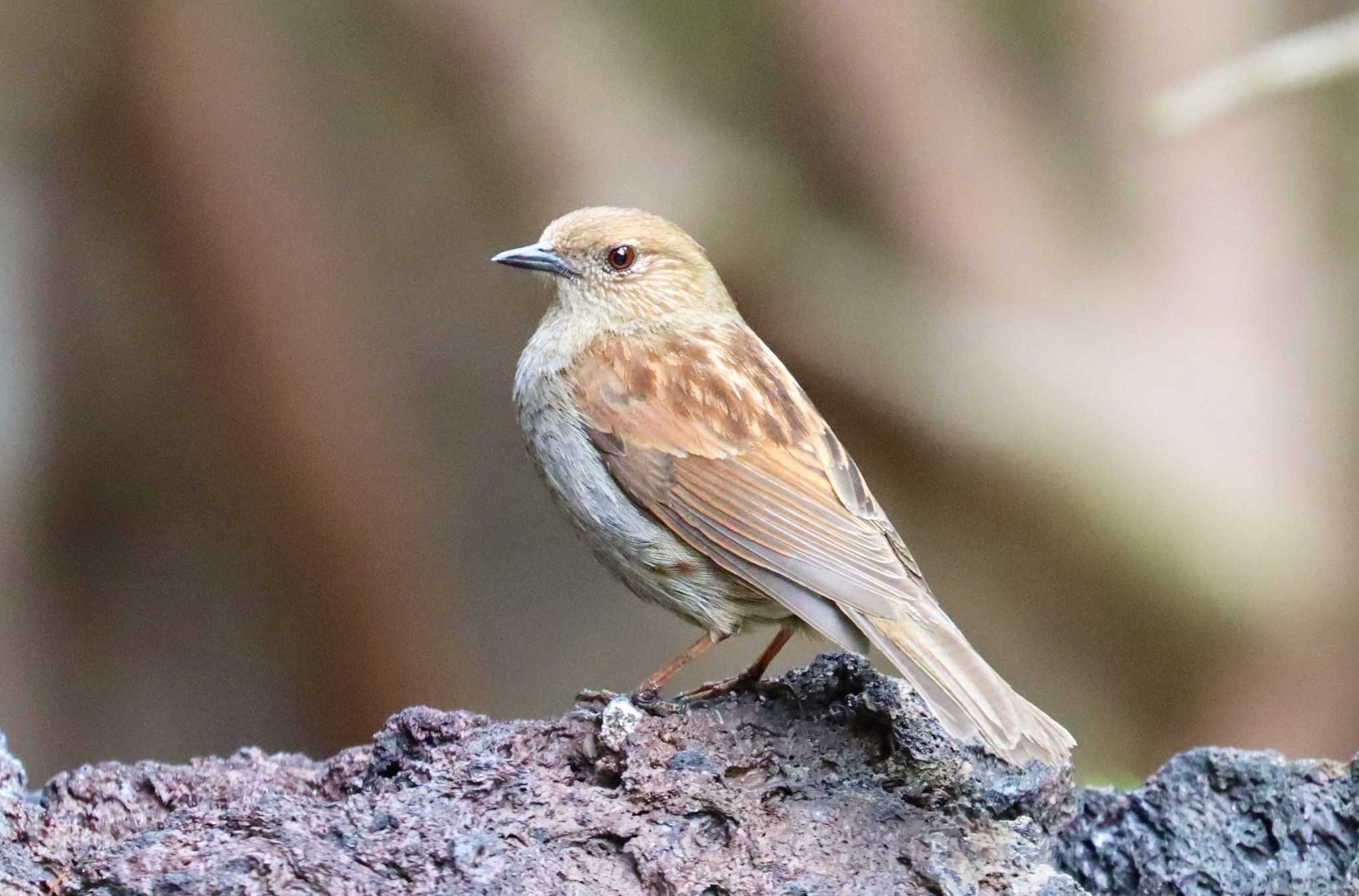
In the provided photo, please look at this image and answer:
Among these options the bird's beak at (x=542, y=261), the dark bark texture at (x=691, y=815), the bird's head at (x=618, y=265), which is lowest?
the dark bark texture at (x=691, y=815)

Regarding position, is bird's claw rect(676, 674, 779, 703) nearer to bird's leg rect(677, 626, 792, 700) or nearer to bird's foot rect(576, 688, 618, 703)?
bird's leg rect(677, 626, 792, 700)

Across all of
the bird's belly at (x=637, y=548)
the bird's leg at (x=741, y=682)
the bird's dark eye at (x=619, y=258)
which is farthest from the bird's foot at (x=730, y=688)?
the bird's dark eye at (x=619, y=258)

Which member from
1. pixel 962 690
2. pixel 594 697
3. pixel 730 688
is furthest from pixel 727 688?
pixel 962 690

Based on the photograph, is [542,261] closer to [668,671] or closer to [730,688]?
[668,671]

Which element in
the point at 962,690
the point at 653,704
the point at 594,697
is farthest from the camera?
the point at 594,697

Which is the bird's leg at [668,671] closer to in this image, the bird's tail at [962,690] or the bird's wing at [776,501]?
Answer: the bird's wing at [776,501]

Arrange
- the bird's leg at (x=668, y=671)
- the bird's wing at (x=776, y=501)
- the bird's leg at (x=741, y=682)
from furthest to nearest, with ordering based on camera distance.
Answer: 1. the bird's leg at (x=741, y=682)
2. the bird's leg at (x=668, y=671)
3. the bird's wing at (x=776, y=501)

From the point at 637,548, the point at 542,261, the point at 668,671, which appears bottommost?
the point at 668,671
